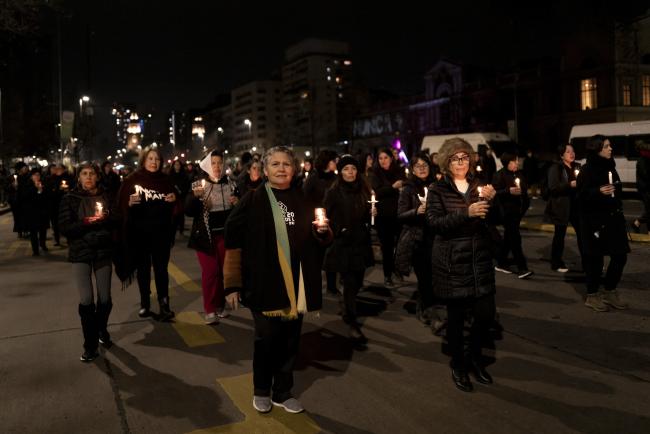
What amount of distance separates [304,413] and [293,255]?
46.2 inches

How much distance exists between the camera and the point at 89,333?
5824mm

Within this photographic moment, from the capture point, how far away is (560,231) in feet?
30.8

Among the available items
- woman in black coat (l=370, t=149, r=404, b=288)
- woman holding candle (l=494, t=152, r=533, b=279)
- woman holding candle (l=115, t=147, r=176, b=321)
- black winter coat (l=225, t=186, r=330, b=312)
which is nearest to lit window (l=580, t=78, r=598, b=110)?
woman holding candle (l=494, t=152, r=533, b=279)

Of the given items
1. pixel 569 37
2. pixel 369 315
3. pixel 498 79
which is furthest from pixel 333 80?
pixel 369 315

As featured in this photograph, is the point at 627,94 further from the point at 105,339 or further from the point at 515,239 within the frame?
the point at 105,339

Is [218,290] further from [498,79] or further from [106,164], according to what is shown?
[498,79]

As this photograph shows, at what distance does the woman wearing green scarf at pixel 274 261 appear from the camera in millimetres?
4320

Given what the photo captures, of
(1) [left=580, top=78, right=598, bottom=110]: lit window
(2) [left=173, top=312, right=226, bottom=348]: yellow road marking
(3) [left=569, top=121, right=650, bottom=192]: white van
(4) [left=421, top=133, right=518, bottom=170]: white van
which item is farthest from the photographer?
(1) [left=580, top=78, right=598, bottom=110]: lit window

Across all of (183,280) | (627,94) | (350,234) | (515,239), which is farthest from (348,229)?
(627,94)

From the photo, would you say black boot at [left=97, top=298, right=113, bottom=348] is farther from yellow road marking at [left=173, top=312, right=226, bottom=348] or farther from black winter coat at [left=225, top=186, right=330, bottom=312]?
black winter coat at [left=225, top=186, right=330, bottom=312]

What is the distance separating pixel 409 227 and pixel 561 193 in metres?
3.13

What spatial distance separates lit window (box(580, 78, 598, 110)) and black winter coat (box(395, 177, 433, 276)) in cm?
4705

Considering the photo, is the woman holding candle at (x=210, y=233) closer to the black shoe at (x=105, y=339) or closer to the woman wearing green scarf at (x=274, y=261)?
the black shoe at (x=105, y=339)

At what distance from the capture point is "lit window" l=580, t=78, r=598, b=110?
159ft
